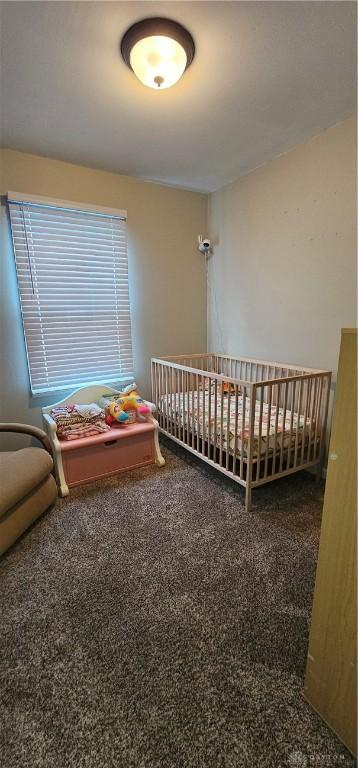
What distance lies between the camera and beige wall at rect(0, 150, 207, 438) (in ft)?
7.79

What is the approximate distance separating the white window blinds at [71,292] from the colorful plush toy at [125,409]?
0.37m

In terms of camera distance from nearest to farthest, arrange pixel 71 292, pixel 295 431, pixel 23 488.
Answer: pixel 23 488
pixel 295 431
pixel 71 292

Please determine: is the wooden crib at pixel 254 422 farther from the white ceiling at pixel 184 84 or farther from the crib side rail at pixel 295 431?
the white ceiling at pixel 184 84

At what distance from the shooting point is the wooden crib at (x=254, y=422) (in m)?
2.00

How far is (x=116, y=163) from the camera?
248cm

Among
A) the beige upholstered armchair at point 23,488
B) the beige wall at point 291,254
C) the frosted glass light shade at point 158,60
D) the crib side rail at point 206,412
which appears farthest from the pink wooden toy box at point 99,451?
the frosted glass light shade at point 158,60

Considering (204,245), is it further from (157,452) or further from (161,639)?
(161,639)

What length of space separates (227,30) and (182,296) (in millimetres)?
1963

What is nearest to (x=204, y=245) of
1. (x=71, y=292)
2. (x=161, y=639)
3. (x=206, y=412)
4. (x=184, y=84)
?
(x=71, y=292)

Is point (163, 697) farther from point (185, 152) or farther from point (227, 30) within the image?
point (185, 152)

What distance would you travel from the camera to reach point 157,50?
136cm

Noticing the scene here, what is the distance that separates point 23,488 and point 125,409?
1061 mm

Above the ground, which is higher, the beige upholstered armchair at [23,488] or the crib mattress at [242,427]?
the crib mattress at [242,427]

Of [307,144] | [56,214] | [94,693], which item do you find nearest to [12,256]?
[56,214]
